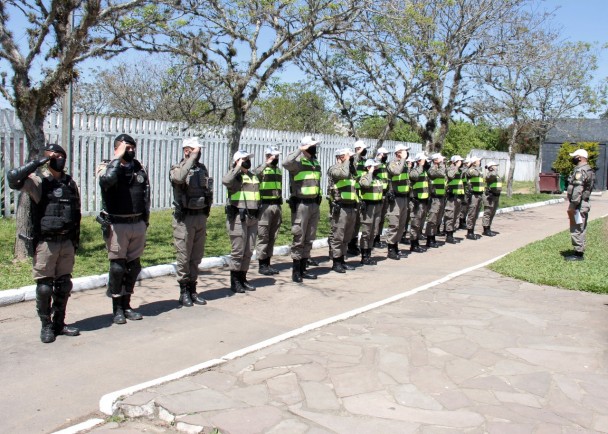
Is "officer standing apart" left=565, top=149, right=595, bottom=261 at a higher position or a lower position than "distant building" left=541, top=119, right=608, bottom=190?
lower

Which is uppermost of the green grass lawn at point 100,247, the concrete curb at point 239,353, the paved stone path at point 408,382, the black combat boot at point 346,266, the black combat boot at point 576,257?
the black combat boot at point 576,257

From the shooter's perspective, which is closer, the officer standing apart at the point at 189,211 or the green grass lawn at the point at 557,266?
the officer standing apart at the point at 189,211

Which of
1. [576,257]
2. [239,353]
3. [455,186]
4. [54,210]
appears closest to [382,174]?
[455,186]

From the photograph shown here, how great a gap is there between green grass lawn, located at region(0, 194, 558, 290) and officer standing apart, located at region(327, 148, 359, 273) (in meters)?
2.03

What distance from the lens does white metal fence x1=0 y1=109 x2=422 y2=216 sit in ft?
42.3

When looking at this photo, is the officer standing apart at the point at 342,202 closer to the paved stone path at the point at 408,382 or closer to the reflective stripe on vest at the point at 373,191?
the reflective stripe on vest at the point at 373,191

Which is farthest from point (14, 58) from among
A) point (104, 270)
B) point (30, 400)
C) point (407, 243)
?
point (407, 243)

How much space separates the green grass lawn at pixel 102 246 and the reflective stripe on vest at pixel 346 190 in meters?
2.29

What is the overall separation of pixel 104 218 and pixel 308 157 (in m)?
3.52

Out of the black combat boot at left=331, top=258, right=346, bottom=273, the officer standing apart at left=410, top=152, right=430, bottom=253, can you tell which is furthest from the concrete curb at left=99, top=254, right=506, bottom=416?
the officer standing apart at left=410, top=152, right=430, bottom=253

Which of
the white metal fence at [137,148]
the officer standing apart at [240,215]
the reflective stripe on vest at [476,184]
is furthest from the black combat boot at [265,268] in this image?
the reflective stripe on vest at [476,184]

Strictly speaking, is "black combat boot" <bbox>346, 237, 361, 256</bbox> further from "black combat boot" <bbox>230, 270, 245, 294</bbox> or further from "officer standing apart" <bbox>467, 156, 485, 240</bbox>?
"officer standing apart" <bbox>467, 156, 485, 240</bbox>

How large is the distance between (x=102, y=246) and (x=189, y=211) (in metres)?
3.74

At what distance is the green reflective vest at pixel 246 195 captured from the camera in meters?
8.17
